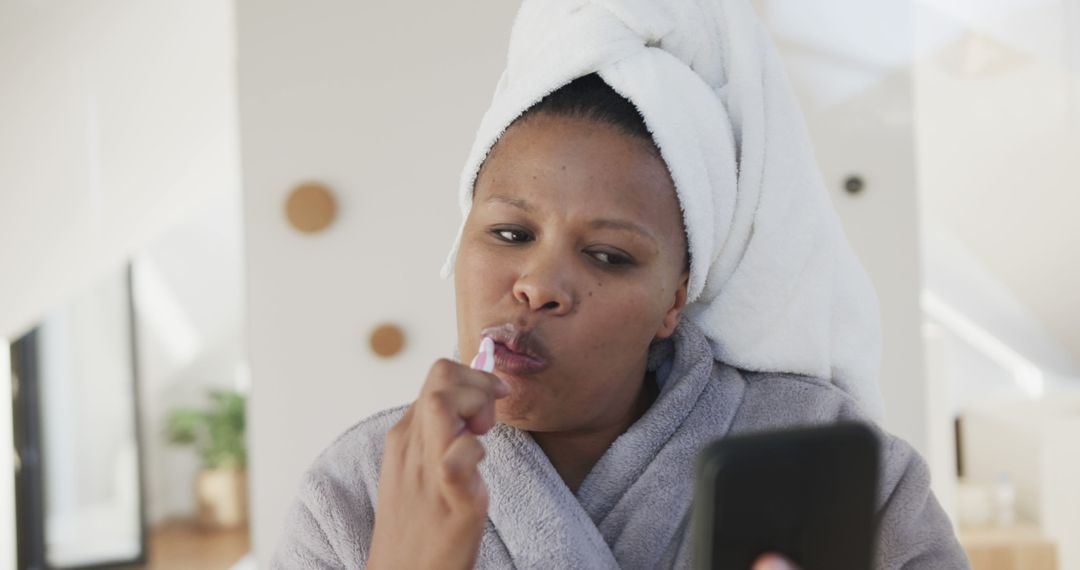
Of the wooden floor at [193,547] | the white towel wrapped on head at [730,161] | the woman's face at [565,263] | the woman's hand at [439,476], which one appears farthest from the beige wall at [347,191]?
the wooden floor at [193,547]

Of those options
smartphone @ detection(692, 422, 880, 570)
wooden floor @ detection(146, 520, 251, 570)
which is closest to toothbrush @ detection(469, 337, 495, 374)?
smartphone @ detection(692, 422, 880, 570)

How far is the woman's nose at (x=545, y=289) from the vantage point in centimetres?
67

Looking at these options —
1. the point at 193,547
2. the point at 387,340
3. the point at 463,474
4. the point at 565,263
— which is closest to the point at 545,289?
the point at 565,263

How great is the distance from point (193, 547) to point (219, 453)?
0.53 metres

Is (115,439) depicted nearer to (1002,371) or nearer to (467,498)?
(1002,371)

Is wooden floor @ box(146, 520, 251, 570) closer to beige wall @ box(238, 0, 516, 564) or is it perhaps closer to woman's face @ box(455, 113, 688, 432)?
beige wall @ box(238, 0, 516, 564)

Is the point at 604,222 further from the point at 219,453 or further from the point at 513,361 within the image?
the point at 219,453

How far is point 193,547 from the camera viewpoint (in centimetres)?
478

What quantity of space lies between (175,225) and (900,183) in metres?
4.47

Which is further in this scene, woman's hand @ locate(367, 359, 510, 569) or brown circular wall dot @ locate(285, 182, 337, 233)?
brown circular wall dot @ locate(285, 182, 337, 233)

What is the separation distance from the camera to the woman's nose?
0.67 meters

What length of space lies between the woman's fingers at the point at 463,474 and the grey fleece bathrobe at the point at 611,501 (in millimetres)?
157

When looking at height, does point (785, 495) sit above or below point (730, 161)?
below

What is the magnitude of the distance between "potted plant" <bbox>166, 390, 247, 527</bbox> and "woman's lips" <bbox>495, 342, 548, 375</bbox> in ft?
15.5
